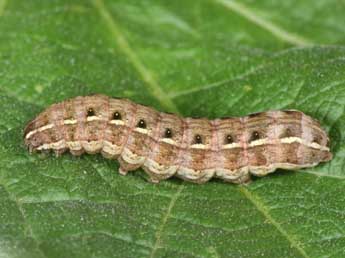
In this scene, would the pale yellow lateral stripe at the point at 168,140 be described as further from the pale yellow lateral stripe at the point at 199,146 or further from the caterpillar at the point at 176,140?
the pale yellow lateral stripe at the point at 199,146

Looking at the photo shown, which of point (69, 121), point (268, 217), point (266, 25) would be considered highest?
point (266, 25)

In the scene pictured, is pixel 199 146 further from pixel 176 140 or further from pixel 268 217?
pixel 268 217

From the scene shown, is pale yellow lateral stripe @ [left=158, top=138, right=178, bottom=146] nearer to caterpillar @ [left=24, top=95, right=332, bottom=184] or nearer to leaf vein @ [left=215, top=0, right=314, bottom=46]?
caterpillar @ [left=24, top=95, right=332, bottom=184]

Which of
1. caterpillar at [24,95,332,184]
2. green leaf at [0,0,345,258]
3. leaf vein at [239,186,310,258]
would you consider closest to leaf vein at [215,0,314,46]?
green leaf at [0,0,345,258]

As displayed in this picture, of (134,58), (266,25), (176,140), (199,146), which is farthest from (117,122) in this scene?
(266,25)

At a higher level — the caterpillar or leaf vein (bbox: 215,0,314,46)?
leaf vein (bbox: 215,0,314,46)

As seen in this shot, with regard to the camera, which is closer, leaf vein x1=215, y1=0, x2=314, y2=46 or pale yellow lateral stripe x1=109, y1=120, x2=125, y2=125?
pale yellow lateral stripe x1=109, y1=120, x2=125, y2=125
